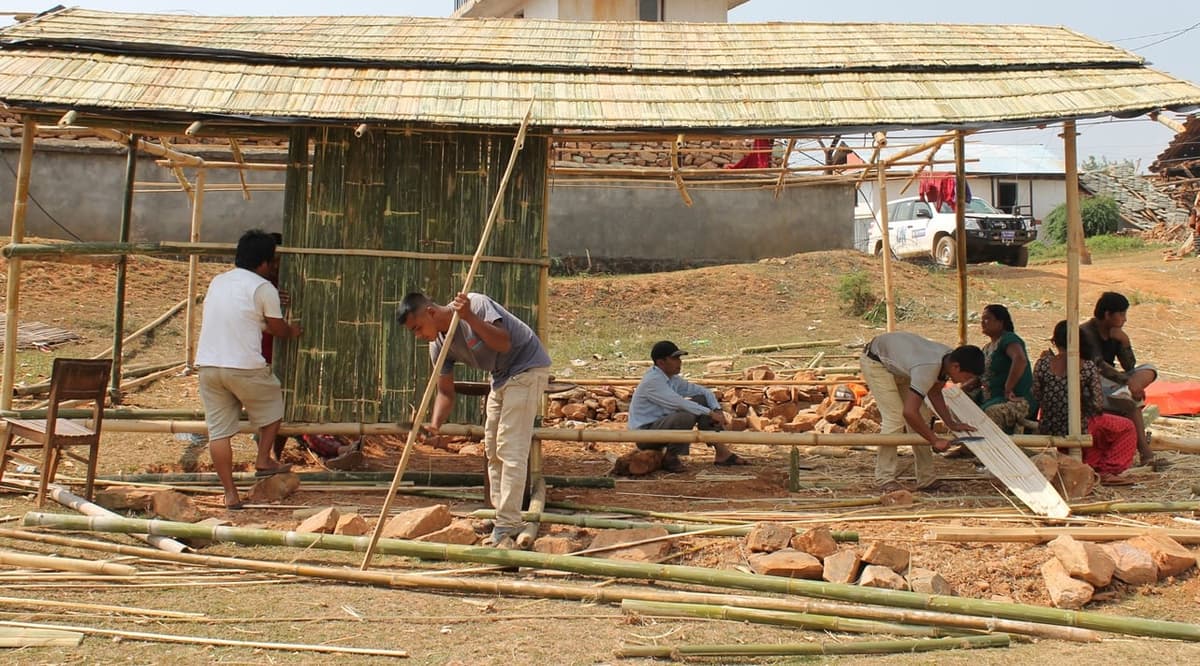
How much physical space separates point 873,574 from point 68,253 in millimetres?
5863

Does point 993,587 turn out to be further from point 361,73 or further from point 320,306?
point 361,73

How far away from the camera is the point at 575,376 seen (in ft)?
44.3

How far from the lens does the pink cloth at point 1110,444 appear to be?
27.6ft

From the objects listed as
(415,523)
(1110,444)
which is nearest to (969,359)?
(1110,444)

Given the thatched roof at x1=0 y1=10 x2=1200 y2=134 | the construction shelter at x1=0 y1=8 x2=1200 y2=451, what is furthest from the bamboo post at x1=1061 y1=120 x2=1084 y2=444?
the thatched roof at x1=0 y1=10 x2=1200 y2=134

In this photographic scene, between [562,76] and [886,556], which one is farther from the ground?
[562,76]

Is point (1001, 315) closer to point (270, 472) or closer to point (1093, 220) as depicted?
point (270, 472)

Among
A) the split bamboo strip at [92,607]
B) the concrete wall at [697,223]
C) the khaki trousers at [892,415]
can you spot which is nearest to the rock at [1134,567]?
the khaki trousers at [892,415]

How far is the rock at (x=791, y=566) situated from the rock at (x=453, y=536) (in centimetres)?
172

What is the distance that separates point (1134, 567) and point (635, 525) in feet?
9.27

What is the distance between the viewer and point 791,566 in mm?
6156

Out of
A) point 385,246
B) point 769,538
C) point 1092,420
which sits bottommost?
point 769,538

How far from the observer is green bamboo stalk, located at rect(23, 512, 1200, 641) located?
17.9ft

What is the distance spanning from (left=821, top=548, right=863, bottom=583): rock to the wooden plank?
180 cm
